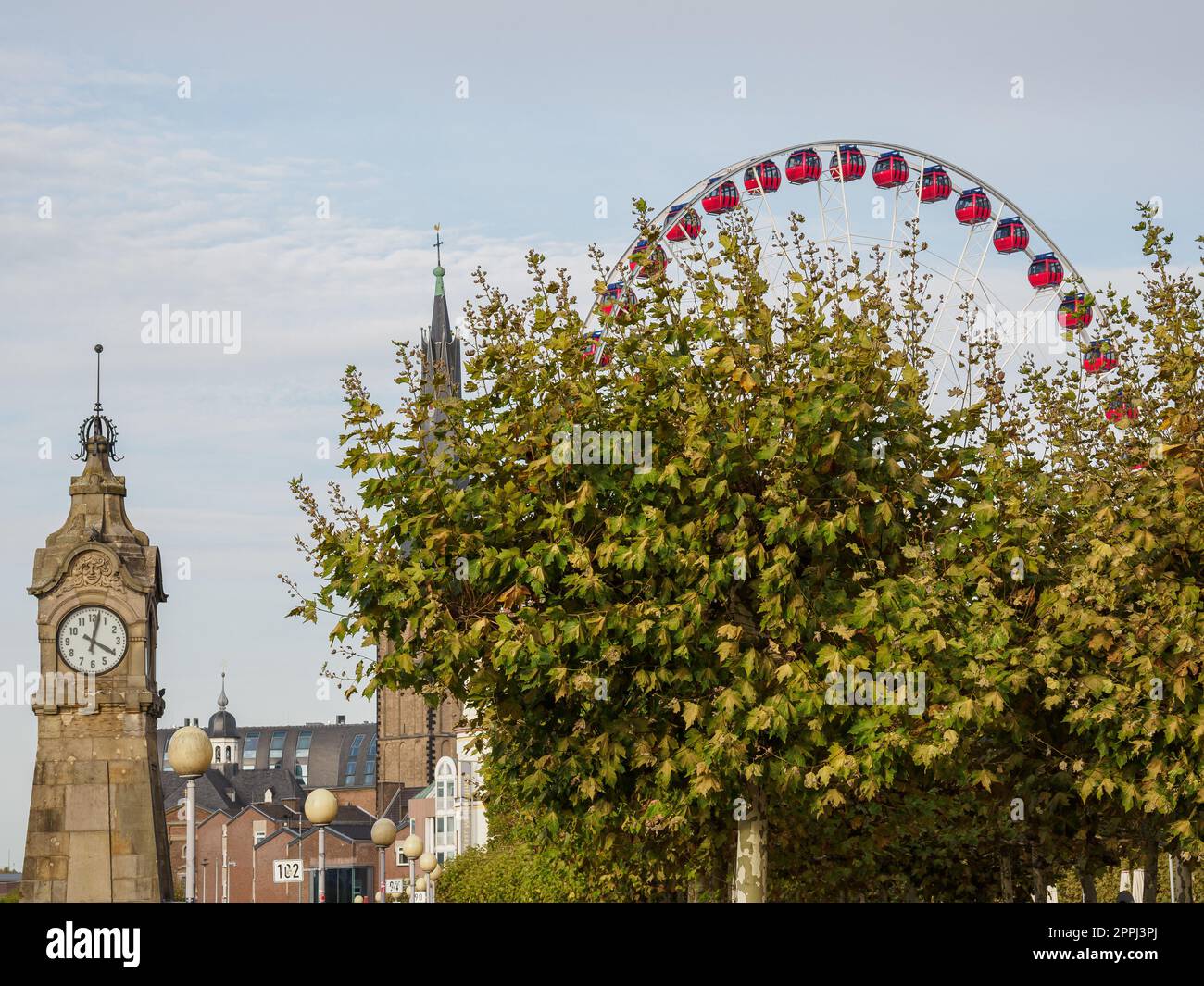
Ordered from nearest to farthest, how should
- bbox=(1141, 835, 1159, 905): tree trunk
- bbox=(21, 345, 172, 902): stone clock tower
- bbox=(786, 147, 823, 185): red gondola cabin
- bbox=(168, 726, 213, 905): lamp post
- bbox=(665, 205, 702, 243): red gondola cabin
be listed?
bbox=(1141, 835, 1159, 905): tree trunk
bbox=(168, 726, 213, 905): lamp post
bbox=(21, 345, 172, 902): stone clock tower
bbox=(665, 205, 702, 243): red gondola cabin
bbox=(786, 147, 823, 185): red gondola cabin

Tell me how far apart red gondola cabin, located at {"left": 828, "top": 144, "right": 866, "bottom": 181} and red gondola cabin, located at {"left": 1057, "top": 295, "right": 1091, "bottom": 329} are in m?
6.59

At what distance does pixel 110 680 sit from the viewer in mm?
42156

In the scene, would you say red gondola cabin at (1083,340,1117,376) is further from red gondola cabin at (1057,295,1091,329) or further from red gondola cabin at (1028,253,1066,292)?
red gondola cabin at (1028,253,1066,292)

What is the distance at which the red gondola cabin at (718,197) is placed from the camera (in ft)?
147

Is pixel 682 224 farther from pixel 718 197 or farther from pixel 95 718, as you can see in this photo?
pixel 95 718

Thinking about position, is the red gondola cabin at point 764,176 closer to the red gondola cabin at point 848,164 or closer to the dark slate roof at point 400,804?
the red gondola cabin at point 848,164

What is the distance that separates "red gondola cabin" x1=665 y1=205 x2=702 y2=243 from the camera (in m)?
44.0

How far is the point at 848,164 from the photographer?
151ft

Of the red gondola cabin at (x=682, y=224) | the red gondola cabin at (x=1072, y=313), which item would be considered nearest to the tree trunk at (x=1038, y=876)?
the red gondola cabin at (x=1072, y=313)

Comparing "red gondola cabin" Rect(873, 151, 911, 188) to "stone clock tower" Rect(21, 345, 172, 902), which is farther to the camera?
"red gondola cabin" Rect(873, 151, 911, 188)

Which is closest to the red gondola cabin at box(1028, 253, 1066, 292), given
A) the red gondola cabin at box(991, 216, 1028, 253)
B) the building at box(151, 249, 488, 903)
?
the red gondola cabin at box(991, 216, 1028, 253)

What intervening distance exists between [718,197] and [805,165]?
2.74 meters

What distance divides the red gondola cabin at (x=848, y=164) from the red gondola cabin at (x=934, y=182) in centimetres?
171

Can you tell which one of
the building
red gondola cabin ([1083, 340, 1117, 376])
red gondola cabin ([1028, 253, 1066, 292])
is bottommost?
the building
